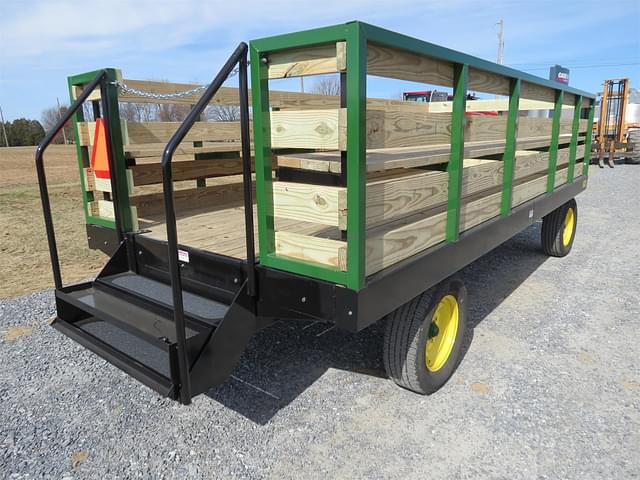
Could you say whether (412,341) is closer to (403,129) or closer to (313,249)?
(313,249)

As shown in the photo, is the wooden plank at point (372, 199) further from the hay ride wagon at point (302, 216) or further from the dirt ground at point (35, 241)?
the dirt ground at point (35, 241)

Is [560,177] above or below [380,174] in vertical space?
below

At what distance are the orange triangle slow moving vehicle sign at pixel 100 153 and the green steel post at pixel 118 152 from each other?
63 mm

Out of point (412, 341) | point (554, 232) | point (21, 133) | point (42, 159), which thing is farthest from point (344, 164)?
point (21, 133)

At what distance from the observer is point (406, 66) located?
7.33 ft

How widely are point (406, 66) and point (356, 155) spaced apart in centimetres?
62

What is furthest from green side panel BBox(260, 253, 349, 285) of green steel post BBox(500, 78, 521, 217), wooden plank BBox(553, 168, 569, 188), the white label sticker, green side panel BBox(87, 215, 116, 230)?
wooden plank BBox(553, 168, 569, 188)

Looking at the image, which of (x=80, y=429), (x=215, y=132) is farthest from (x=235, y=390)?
(x=215, y=132)

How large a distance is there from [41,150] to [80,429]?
1476 mm

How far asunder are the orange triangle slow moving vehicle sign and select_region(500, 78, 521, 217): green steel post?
2.59m

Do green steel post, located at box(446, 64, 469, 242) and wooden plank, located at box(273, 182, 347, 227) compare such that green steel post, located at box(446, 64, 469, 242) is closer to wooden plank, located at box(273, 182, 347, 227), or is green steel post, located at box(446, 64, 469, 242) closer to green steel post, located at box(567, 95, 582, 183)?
wooden plank, located at box(273, 182, 347, 227)

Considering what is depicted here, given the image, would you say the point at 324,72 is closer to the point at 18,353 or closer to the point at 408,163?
the point at 408,163

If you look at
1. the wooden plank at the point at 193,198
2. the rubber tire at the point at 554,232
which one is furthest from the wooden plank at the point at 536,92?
the wooden plank at the point at 193,198

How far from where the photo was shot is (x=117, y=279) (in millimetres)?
3031
